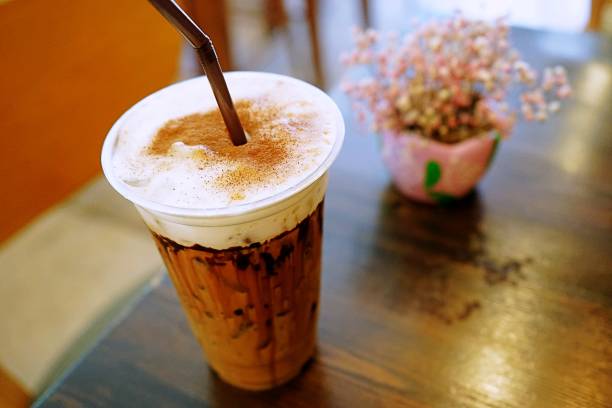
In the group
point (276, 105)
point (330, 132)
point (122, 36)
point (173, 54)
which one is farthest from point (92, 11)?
point (330, 132)

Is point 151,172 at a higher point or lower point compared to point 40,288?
higher

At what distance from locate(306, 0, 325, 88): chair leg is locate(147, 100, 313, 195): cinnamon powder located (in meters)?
2.09

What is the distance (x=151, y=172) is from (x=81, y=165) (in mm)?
805

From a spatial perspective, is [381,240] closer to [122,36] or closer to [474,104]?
[474,104]

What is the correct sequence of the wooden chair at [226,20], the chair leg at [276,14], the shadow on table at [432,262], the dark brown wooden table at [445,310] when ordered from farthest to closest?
the chair leg at [276,14] < the wooden chair at [226,20] < the shadow on table at [432,262] < the dark brown wooden table at [445,310]

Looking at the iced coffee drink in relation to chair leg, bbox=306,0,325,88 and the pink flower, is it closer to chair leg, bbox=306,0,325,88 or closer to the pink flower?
the pink flower

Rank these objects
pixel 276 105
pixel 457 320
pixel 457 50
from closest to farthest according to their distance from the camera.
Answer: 1. pixel 276 105
2. pixel 457 320
3. pixel 457 50

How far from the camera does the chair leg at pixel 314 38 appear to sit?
8.57ft

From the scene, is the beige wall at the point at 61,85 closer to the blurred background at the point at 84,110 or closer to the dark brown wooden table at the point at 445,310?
the blurred background at the point at 84,110

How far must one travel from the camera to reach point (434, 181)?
3.09 ft

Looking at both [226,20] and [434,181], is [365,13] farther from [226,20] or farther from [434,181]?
[434,181]

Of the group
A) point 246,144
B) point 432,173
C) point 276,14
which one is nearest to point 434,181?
point 432,173

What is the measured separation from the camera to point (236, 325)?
647 millimetres

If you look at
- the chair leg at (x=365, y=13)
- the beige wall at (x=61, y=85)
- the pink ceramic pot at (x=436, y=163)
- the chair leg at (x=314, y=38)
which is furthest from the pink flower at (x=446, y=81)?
the chair leg at (x=365, y=13)
